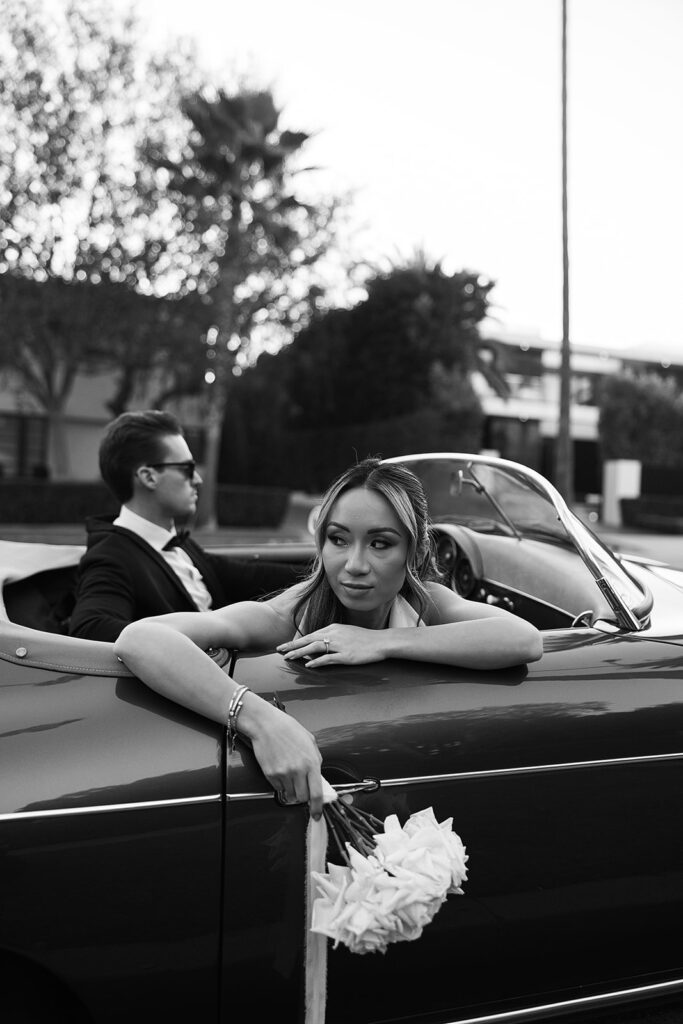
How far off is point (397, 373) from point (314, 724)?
26.1 meters

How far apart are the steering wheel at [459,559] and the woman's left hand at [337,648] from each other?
1.09m

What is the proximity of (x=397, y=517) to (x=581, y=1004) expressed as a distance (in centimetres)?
103

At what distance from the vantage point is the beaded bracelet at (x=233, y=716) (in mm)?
1467

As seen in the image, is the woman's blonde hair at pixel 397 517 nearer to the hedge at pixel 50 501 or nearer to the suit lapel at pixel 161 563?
the suit lapel at pixel 161 563

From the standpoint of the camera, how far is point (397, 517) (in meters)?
1.83

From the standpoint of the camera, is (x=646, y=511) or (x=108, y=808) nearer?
(x=108, y=808)

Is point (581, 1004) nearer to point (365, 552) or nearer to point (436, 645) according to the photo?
point (436, 645)

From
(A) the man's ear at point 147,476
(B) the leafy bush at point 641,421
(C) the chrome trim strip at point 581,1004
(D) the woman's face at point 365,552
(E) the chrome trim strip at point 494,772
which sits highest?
(B) the leafy bush at point 641,421

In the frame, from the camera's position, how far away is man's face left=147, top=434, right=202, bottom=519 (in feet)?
9.51

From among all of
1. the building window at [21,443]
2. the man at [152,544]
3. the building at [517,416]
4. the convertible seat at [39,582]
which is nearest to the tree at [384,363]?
the building at [517,416]

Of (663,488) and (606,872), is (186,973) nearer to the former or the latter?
(606,872)

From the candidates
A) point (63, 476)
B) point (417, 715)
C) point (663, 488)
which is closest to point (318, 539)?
point (417, 715)

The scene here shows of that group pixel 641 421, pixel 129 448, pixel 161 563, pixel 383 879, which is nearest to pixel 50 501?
pixel 129 448

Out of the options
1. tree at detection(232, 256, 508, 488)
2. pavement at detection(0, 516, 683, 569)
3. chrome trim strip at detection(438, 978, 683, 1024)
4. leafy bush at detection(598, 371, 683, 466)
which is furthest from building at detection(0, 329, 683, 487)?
chrome trim strip at detection(438, 978, 683, 1024)
